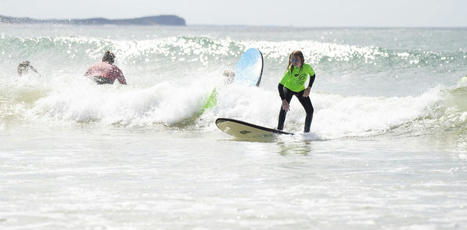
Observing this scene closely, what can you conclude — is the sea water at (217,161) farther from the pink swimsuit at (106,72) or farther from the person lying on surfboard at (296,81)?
the person lying on surfboard at (296,81)

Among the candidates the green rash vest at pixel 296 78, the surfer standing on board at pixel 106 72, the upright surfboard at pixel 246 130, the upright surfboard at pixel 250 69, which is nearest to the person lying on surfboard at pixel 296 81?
the green rash vest at pixel 296 78

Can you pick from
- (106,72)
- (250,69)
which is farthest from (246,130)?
(106,72)

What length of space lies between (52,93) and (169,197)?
29.5ft

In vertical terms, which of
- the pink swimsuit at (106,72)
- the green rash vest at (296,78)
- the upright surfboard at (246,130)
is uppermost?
the green rash vest at (296,78)

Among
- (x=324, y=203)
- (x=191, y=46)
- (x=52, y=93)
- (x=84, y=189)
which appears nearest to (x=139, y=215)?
(x=84, y=189)

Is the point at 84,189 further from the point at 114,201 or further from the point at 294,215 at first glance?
the point at 294,215

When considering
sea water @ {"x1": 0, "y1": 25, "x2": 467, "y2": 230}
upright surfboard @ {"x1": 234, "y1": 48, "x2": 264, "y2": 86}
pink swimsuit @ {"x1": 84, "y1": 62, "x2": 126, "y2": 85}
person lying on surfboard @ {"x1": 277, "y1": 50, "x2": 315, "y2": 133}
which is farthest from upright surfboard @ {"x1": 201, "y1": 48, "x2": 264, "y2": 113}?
person lying on surfboard @ {"x1": 277, "y1": 50, "x2": 315, "y2": 133}

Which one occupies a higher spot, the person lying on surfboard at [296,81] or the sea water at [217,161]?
the person lying on surfboard at [296,81]

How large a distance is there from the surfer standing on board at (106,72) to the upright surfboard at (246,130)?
467 cm

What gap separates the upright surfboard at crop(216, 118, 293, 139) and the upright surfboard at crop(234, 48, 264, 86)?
359cm

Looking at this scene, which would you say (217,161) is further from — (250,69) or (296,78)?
(250,69)

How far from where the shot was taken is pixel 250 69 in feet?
43.7

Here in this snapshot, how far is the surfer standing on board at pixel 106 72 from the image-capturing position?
Result: 13438mm

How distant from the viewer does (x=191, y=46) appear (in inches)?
1172
